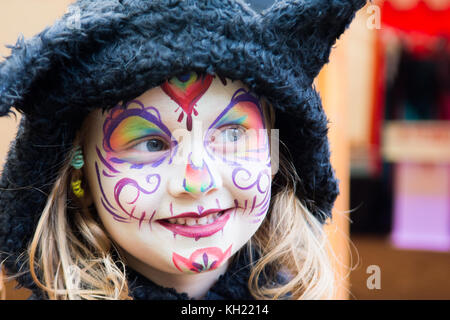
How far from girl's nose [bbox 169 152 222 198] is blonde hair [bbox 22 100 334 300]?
0.21 meters

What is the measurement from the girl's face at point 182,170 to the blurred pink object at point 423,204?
2.66 m

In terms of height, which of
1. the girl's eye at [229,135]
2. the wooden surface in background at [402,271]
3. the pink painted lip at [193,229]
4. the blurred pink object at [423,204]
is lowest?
the wooden surface in background at [402,271]

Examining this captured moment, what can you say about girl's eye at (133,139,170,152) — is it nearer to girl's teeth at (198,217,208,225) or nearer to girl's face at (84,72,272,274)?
girl's face at (84,72,272,274)

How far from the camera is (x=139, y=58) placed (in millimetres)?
796

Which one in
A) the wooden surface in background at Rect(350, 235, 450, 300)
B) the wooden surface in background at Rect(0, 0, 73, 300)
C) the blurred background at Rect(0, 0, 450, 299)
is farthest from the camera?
the blurred background at Rect(0, 0, 450, 299)

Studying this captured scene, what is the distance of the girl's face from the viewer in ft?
2.80

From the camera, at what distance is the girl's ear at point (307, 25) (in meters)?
0.85

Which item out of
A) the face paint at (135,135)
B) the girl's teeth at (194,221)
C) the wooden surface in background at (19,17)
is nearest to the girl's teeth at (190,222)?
the girl's teeth at (194,221)

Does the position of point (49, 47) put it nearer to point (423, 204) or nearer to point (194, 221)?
point (194, 221)

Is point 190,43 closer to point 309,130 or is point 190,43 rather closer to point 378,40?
point 309,130

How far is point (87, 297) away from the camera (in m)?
0.94

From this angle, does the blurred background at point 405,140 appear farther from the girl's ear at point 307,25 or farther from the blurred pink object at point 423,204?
the girl's ear at point 307,25

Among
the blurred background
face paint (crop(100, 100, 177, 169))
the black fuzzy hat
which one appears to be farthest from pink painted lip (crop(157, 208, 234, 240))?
the blurred background
